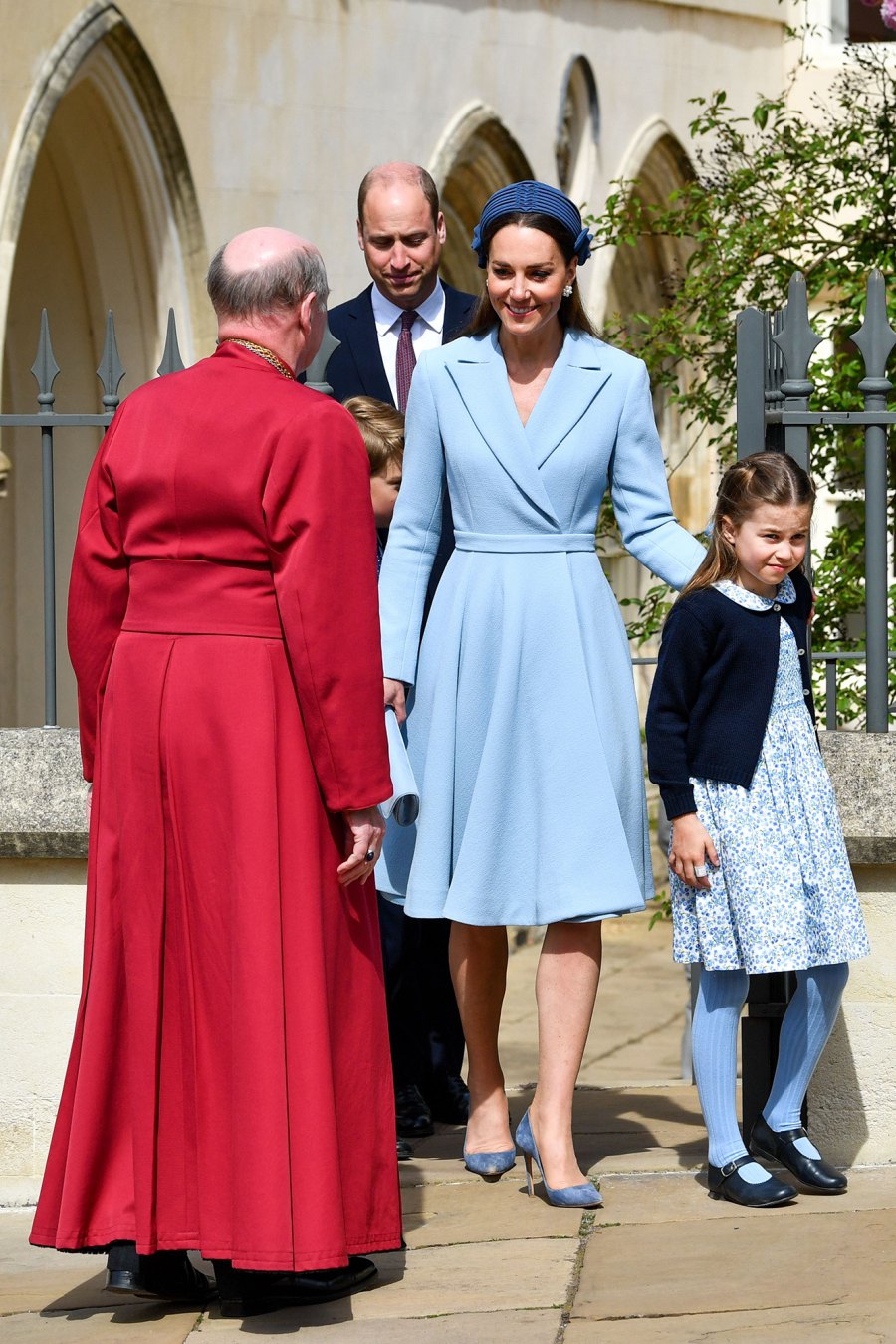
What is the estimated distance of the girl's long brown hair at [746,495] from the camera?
3895 mm

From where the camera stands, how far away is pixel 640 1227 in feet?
12.5

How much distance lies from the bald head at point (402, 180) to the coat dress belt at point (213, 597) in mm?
1322

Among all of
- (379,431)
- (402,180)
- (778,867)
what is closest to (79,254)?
(402,180)

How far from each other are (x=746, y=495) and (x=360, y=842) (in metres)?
1.00

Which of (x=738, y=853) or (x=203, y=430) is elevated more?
(x=203, y=430)

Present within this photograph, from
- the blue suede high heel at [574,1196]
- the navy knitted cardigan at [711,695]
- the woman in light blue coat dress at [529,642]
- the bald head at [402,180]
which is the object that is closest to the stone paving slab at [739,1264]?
the blue suede high heel at [574,1196]

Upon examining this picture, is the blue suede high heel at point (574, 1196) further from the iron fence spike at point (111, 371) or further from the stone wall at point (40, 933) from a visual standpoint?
the iron fence spike at point (111, 371)

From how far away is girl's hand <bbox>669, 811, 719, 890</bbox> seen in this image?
3.89 m

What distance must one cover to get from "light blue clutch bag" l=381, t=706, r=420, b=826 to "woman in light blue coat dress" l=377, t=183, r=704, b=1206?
0.21 ft

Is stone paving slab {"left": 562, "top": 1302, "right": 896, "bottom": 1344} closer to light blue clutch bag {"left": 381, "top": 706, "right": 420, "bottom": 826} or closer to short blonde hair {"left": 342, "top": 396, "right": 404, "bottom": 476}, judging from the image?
light blue clutch bag {"left": 381, "top": 706, "right": 420, "bottom": 826}

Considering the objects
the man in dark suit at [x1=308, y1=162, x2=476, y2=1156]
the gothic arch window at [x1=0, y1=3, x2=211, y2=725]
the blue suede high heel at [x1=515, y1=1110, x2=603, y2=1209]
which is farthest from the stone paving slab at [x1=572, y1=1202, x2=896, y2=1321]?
the gothic arch window at [x1=0, y1=3, x2=211, y2=725]

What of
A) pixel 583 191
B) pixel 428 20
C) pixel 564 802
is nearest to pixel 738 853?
pixel 564 802

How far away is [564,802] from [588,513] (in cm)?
54

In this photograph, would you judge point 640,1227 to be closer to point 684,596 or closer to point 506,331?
point 684,596
